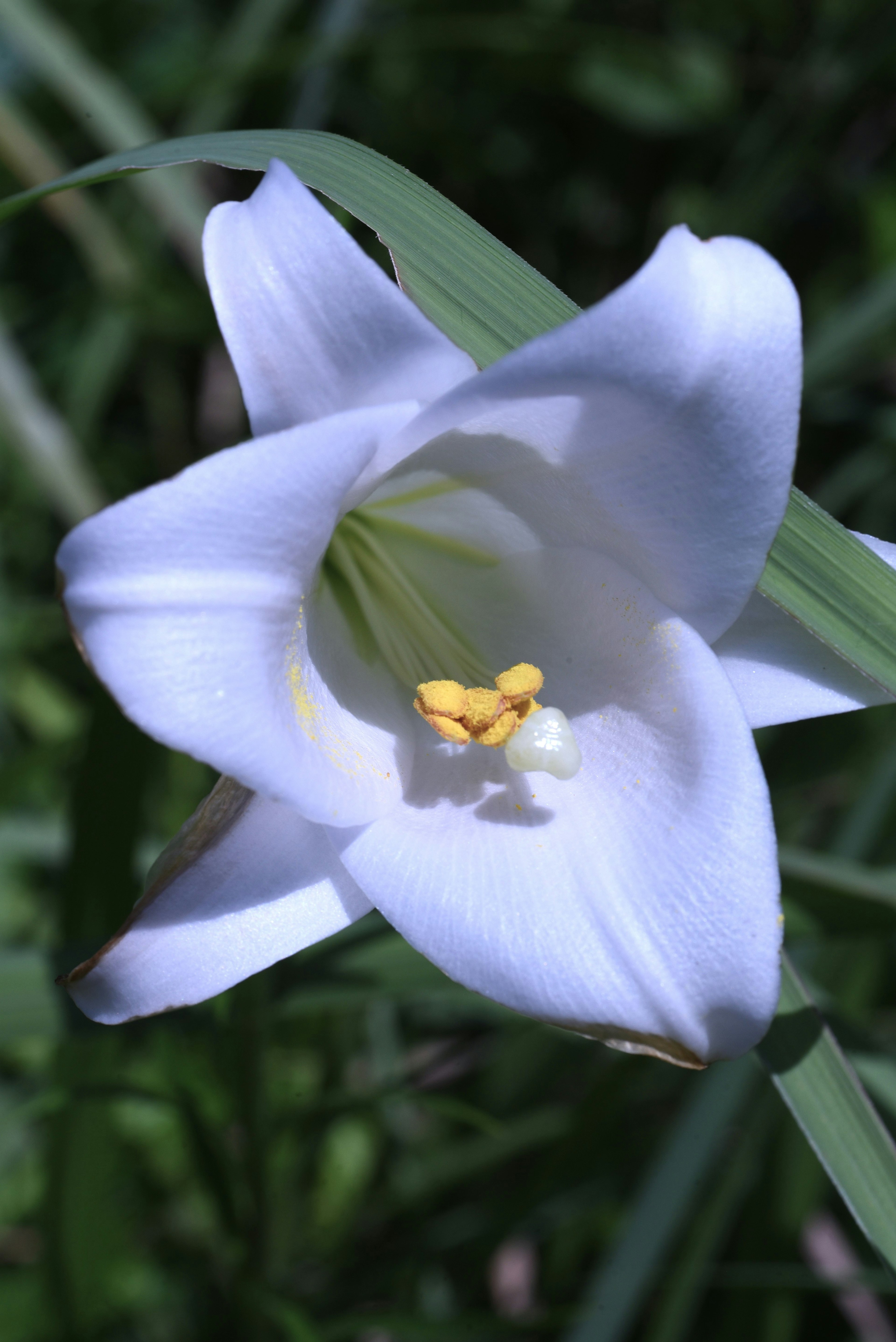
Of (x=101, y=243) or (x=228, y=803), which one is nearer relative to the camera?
(x=228, y=803)

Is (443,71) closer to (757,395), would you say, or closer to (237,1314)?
(757,395)

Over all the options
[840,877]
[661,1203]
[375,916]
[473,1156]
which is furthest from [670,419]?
[473,1156]

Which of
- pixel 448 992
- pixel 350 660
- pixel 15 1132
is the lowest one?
pixel 15 1132

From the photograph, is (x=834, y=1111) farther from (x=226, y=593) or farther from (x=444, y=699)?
(x=226, y=593)

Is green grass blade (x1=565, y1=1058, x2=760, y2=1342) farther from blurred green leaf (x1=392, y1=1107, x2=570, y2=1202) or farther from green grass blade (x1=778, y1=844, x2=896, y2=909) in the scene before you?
green grass blade (x1=778, y1=844, x2=896, y2=909)

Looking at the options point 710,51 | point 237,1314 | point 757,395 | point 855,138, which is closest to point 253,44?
point 710,51
